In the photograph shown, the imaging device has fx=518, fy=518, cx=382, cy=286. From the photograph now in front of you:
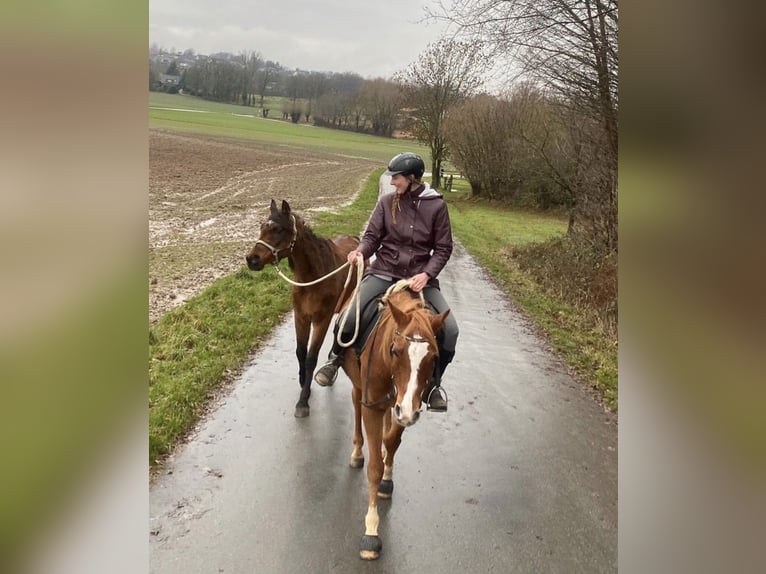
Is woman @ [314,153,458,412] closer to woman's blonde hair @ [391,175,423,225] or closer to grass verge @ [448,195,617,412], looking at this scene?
woman's blonde hair @ [391,175,423,225]

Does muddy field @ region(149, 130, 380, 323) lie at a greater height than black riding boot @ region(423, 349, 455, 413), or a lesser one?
lesser

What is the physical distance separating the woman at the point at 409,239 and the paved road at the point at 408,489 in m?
1.03

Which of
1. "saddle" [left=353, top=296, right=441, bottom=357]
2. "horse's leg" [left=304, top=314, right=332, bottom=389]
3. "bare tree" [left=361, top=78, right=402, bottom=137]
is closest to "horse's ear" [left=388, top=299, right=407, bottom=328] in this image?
"saddle" [left=353, top=296, right=441, bottom=357]

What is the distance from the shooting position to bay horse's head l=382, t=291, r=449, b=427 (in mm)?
2951

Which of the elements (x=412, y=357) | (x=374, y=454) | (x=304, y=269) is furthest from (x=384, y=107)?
(x=412, y=357)

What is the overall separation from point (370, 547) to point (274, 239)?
10.3 feet

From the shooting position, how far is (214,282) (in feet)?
31.5

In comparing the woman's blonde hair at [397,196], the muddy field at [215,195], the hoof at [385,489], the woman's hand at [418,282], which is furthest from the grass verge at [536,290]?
the muddy field at [215,195]

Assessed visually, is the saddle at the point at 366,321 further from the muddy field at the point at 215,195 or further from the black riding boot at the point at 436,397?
the muddy field at the point at 215,195

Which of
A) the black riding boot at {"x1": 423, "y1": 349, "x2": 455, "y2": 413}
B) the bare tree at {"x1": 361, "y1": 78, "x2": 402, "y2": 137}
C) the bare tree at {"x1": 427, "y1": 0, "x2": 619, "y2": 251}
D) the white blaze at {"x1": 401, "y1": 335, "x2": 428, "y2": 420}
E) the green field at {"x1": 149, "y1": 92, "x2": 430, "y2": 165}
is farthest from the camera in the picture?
the green field at {"x1": 149, "y1": 92, "x2": 430, "y2": 165}

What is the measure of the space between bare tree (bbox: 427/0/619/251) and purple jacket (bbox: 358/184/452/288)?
1.41 metres

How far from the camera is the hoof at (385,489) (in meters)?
4.10

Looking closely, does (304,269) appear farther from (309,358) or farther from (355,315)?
(355,315)
